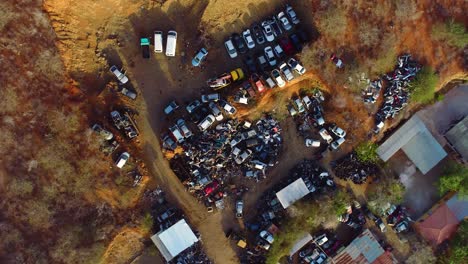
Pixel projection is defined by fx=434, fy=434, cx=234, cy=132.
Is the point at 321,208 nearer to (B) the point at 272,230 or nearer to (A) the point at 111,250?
(B) the point at 272,230

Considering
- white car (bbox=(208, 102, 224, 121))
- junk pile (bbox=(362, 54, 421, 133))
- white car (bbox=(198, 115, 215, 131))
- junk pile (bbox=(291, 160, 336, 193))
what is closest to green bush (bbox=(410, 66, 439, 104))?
junk pile (bbox=(362, 54, 421, 133))

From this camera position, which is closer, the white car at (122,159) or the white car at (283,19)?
the white car at (122,159)

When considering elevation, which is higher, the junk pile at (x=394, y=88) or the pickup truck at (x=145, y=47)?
the pickup truck at (x=145, y=47)

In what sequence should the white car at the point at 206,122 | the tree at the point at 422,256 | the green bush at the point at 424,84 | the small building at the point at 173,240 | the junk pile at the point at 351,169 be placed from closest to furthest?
the small building at the point at 173,240
the white car at the point at 206,122
the green bush at the point at 424,84
the tree at the point at 422,256
the junk pile at the point at 351,169

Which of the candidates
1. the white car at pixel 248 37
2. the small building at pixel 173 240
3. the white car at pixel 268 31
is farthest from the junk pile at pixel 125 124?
the white car at pixel 268 31

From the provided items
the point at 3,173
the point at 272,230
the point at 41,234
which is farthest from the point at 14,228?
the point at 272,230

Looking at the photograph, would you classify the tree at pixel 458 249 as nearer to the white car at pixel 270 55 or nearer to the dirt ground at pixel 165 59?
the dirt ground at pixel 165 59

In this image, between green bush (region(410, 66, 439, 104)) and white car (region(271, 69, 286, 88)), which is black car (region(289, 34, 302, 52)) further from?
green bush (region(410, 66, 439, 104))
